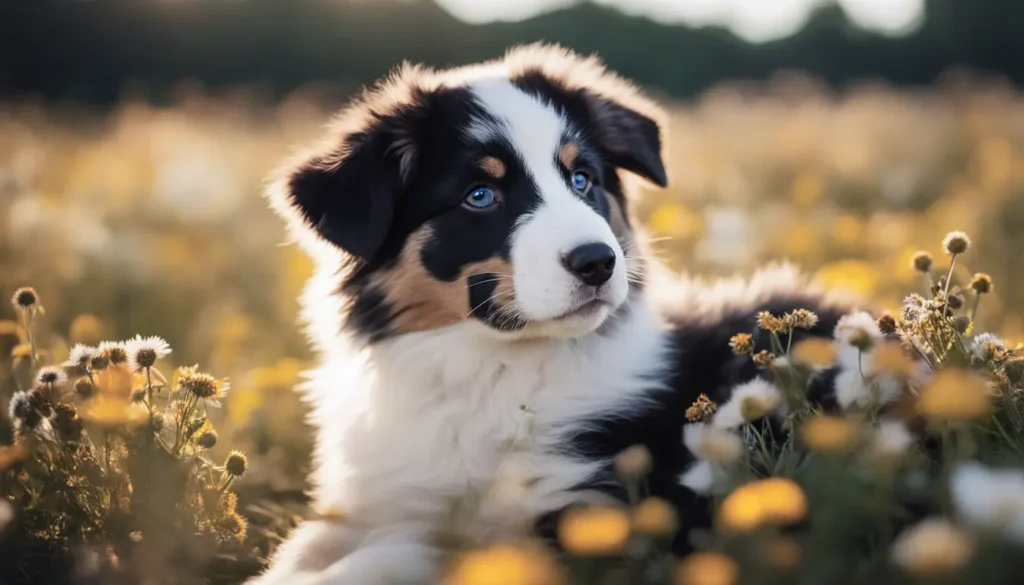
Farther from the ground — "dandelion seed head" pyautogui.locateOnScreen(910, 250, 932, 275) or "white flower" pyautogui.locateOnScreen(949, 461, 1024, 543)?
"dandelion seed head" pyautogui.locateOnScreen(910, 250, 932, 275)

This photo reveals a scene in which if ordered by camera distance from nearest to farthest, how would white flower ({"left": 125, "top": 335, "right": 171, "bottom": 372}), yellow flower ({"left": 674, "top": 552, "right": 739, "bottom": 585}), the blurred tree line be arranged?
yellow flower ({"left": 674, "top": 552, "right": 739, "bottom": 585})
white flower ({"left": 125, "top": 335, "right": 171, "bottom": 372})
the blurred tree line

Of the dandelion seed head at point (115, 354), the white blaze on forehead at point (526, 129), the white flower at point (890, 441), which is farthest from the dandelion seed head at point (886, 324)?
the dandelion seed head at point (115, 354)

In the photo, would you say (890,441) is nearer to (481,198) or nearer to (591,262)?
(591,262)

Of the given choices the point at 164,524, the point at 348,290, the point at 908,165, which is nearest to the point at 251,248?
the point at 348,290

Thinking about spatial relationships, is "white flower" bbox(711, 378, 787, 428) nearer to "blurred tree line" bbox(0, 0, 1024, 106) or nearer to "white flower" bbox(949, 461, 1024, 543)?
"white flower" bbox(949, 461, 1024, 543)

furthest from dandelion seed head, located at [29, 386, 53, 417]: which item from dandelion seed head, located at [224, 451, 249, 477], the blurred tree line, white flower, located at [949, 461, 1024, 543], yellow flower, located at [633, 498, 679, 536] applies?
the blurred tree line

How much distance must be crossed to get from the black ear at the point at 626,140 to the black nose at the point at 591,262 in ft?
2.76

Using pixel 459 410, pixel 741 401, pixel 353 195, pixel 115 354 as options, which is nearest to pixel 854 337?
pixel 741 401

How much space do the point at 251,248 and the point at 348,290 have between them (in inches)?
168

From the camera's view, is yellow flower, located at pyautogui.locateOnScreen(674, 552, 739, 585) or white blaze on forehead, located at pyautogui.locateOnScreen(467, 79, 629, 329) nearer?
yellow flower, located at pyautogui.locateOnScreen(674, 552, 739, 585)

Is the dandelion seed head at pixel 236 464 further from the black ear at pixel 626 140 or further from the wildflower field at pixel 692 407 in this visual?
the black ear at pixel 626 140

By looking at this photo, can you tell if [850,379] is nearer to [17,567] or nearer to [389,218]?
[389,218]

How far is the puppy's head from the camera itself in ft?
8.98

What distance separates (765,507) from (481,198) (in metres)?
1.56
